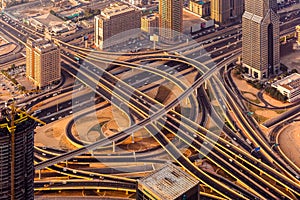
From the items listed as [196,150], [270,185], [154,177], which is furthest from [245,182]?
[154,177]

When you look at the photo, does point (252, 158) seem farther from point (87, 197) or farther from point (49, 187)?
point (49, 187)

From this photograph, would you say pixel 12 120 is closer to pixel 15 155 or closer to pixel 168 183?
pixel 15 155

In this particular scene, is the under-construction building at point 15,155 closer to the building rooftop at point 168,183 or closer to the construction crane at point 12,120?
the construction crane at point 12,120

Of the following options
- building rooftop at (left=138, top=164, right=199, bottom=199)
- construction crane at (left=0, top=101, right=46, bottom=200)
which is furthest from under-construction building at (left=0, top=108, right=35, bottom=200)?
building rooftop at (left=138, top=164, right=199, bottom=199)

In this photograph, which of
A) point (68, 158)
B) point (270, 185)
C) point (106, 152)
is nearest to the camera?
point (270, 185)

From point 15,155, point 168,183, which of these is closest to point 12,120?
point 15,155
